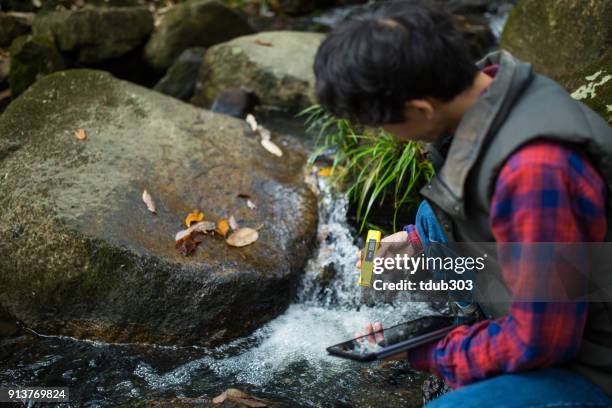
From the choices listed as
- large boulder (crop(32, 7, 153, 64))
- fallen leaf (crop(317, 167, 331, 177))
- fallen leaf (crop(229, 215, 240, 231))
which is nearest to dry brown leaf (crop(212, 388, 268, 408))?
fallen leaf (crop(229, 215, 240, 231))

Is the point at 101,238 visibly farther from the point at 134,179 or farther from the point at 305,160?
the point at 305,160

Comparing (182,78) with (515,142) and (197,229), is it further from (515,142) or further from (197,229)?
(515,142)

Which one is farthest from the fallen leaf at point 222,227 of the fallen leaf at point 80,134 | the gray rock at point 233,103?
the gray rock at point 233,103

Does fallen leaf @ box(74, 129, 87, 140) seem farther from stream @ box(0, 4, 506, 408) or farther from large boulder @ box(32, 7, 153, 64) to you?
large boulder @ box(32, 7, 153, 64)

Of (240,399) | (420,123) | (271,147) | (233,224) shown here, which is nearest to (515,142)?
(420,123)

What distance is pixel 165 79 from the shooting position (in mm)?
6656

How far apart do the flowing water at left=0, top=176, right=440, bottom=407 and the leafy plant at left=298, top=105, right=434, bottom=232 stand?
31.7 inches

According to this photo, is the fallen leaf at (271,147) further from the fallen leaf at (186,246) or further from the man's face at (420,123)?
the man's face at (420,123)

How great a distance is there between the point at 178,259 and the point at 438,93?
2097 millimetres

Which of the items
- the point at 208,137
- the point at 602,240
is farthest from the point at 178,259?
the point at 602,240

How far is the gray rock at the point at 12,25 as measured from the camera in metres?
7.01

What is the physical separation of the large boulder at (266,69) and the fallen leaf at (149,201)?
2584 mm

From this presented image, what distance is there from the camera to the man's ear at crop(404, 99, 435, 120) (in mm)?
1722

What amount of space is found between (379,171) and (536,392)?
2.64 metres
